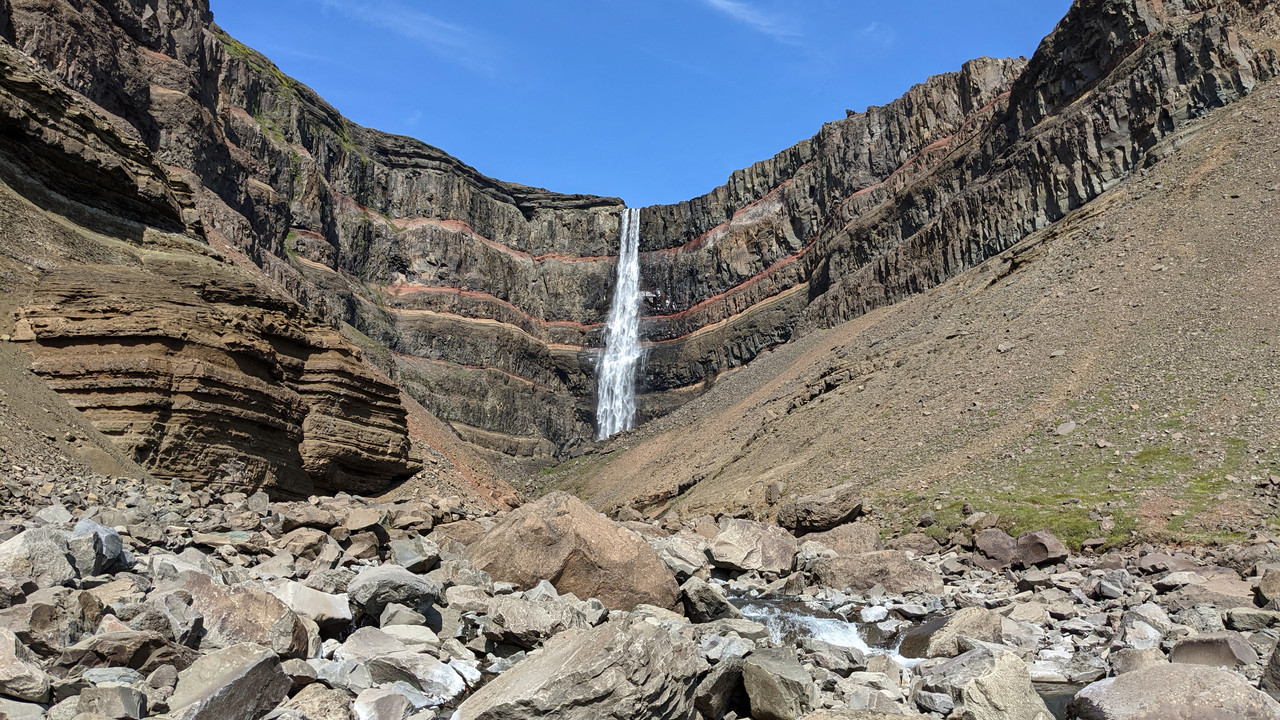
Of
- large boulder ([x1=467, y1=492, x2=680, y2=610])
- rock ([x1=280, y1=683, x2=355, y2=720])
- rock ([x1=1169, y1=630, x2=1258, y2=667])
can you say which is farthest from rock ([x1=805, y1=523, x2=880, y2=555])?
rock ([x1=280, y1=683, x2=355, y2=720])

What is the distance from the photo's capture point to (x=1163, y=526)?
1872 cm

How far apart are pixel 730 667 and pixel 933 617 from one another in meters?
7.24

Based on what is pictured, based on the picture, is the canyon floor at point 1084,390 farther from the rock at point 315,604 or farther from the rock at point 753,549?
the rock at point 315,604

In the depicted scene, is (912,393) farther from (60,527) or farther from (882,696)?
(60,527)

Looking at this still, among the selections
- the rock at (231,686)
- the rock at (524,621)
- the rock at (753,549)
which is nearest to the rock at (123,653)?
the rock at (231,686)

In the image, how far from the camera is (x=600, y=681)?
696 centimetres

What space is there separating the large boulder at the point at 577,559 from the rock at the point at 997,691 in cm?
466

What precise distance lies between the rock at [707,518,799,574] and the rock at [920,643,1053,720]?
10123mm

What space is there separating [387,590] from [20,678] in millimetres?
4141

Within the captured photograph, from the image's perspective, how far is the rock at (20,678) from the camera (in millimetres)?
5945

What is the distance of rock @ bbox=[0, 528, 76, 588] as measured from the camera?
771 centimetres

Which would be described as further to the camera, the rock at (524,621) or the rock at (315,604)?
the rock at (524,621)

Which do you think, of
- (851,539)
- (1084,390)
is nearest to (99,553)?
(851,539)

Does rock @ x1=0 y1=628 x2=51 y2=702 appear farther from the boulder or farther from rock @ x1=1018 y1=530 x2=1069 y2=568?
rock @ x1=1018 y1=530 x2=1069 y2=568
